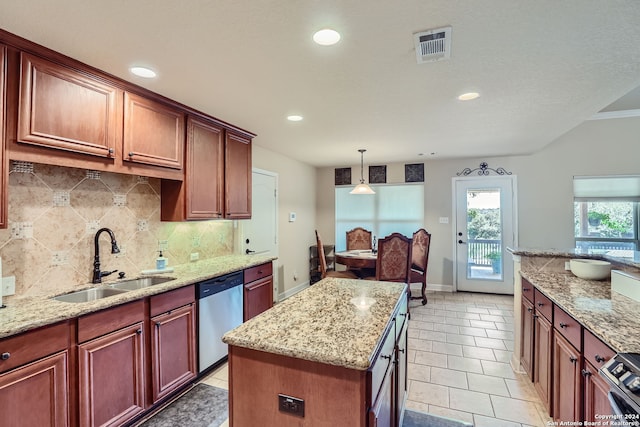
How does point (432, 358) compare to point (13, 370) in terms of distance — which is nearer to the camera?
point (13, 370)

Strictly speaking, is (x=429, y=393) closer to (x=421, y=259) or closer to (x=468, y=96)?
(x=468, y=96)

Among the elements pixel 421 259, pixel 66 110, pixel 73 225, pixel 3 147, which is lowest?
pixel 421 259

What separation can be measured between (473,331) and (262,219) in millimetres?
2972

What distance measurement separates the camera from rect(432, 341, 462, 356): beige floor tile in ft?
10.1

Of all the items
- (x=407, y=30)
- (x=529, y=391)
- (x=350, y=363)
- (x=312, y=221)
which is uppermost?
(x=407, y=30)

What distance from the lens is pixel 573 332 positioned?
62.6 inches

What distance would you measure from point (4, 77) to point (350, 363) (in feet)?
7.04

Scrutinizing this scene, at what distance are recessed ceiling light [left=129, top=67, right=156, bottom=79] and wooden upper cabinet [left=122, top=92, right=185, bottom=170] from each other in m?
0.23

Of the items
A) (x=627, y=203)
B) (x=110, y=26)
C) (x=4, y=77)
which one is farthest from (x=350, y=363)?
(x=627, y=203)

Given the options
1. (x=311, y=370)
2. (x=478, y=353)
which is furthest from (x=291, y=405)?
(x=478, y=353)

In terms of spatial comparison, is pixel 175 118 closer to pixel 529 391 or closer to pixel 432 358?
pixel 432 358

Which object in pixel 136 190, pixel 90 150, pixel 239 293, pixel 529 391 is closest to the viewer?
pixel 90 150

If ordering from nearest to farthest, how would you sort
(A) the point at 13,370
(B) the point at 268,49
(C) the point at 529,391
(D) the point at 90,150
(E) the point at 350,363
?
(E) the point at 350,363, (A) the point at 13,370, (B) the point at 268,49, (D) the point at 90,150, (C) the point at 529,391

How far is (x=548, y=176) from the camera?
192 inches
